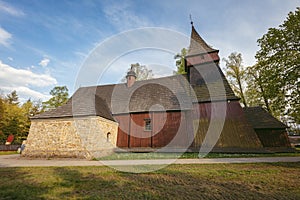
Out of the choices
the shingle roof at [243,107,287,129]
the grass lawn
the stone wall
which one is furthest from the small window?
the shingle roof at [243,107,287,129]

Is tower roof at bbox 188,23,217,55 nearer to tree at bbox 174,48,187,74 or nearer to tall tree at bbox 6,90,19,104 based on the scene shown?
tree at bbox 174,48,187,74

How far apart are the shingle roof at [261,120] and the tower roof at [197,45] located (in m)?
7.62

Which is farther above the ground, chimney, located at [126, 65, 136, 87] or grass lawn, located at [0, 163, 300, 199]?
chimney, located at [126, 65, 136, 87]

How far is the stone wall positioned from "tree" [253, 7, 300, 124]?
44.6 feet

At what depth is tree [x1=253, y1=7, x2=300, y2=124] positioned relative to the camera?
444 inches

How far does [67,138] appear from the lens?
12008mm

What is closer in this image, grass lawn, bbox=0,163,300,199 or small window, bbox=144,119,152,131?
grass lawn, bbox=0,163,300,199

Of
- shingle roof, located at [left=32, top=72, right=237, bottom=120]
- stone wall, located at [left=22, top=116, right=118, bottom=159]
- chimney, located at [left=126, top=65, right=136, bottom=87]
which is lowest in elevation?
stone wall, located at [left=22, top=116, right=118, bottom=159]

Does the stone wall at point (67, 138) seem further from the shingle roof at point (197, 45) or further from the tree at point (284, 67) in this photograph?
the tree at point (284, 67)

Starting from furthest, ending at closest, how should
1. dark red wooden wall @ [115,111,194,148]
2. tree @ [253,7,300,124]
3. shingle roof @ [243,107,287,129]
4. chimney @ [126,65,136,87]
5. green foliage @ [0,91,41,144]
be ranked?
green foliage @ [0,91,41,144]
chimney @ [126,65,136,87]
shingle roof @ [243,107,287,129]
dark red wooden wall @ [115,111,194,148]
tree @ [253,7,300,124]

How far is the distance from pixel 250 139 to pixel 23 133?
33932mm

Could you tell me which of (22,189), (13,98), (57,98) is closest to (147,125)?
(22,189)

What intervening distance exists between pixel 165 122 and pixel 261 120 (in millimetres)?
9234

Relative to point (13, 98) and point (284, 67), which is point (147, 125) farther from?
point (13, 98)
